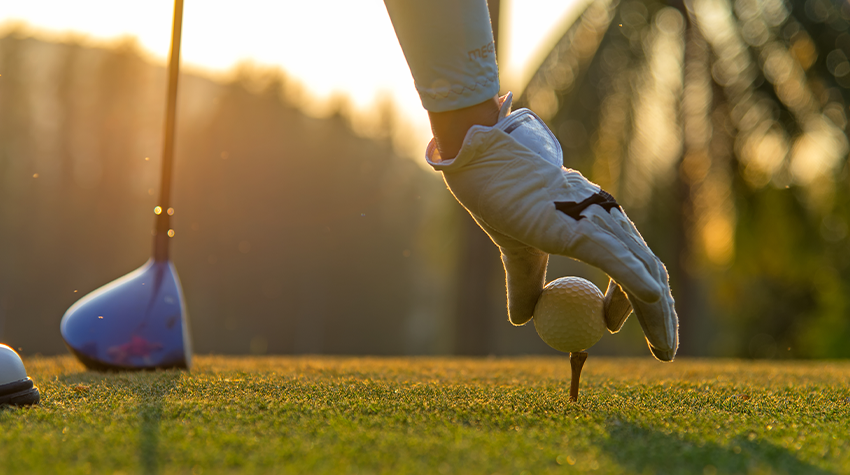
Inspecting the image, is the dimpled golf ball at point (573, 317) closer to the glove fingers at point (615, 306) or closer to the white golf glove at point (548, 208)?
the glove fingers at point (615, 306)

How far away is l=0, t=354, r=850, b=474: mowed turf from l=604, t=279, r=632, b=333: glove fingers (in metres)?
0.21

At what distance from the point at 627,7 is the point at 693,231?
345cm

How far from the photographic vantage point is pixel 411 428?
3.87 ft

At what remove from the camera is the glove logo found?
1367 mm

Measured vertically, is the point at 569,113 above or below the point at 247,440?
above

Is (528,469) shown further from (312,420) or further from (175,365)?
(175,365)

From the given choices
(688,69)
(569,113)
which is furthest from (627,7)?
(569,113)

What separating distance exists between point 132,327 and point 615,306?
1.79m

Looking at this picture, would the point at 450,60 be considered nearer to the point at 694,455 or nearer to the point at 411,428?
the point at 411,428

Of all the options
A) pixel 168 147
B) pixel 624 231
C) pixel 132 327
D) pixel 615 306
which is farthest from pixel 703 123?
pixel 132 327

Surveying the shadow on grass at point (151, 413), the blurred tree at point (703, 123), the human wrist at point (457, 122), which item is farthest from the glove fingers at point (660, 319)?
the blurred tree at point (703, 123)

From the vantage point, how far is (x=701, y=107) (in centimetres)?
895

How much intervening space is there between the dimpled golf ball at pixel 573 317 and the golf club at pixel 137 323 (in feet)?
4.90

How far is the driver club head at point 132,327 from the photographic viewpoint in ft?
7.49
